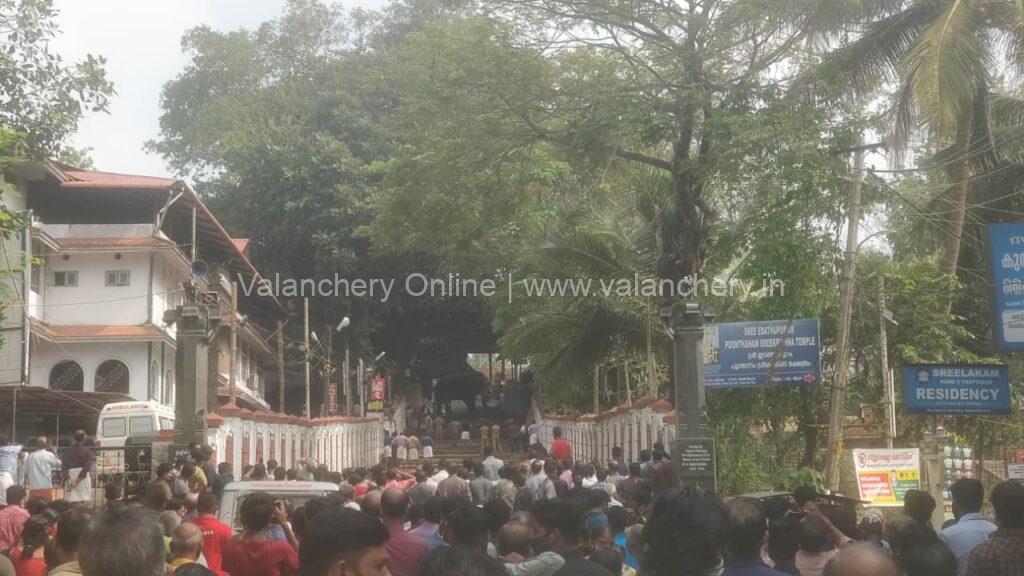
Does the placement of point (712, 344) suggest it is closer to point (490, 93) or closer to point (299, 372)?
point (490, 93)

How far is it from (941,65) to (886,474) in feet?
18.5

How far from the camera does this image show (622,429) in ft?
89.4

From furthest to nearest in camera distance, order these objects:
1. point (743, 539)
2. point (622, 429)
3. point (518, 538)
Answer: point (622, 429), point (518, 538), point (743, 539)

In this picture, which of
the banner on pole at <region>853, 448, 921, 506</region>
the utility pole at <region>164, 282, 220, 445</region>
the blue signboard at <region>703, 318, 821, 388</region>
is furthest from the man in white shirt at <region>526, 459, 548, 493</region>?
the utility pole at <region>164, 282, 220, 445</region>

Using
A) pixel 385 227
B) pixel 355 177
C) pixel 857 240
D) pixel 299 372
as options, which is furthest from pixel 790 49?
pixel 299 372

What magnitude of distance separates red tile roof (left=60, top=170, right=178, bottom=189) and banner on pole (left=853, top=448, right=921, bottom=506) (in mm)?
24105

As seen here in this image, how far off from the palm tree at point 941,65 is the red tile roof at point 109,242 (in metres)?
21.7

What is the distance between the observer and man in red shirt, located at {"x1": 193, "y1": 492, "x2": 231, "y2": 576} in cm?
781

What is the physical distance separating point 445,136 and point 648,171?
16.0ft

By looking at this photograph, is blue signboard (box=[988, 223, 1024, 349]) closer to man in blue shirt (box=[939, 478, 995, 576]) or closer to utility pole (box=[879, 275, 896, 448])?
man in blue shirt (box=[939, 478, 995, 576])

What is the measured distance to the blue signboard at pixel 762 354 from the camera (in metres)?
19.5

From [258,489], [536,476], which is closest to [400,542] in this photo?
[258,489]

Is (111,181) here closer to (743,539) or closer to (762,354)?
(762,354)

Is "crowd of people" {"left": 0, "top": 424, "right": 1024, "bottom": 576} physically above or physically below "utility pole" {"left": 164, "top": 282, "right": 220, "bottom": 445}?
below
